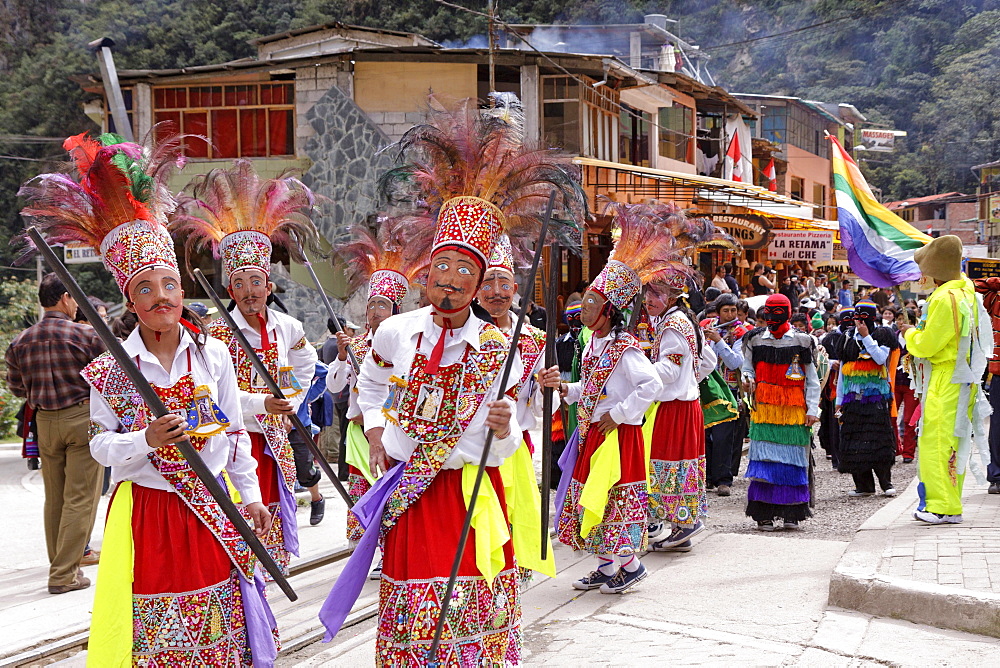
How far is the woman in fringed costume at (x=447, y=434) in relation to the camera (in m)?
4.21

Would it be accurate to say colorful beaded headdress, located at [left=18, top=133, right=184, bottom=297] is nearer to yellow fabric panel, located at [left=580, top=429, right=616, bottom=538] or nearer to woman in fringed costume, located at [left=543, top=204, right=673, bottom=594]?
woman in fringed costume, located at [left=543, top=204, right=673, bottom=594]

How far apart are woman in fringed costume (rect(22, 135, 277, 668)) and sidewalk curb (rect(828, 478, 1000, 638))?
3620 mm

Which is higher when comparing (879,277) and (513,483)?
(879,277)

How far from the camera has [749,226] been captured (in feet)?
91.9

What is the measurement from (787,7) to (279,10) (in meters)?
32.1

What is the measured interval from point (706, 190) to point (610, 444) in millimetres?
23277

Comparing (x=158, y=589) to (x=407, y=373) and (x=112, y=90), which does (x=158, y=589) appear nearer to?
(x=407, y=373)

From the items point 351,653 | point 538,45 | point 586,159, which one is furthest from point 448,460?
point 538,45

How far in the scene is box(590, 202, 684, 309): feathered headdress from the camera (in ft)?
23.4

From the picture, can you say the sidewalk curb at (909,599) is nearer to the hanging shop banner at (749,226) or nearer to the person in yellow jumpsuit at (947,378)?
the person in yellow jumpsuit at (947,378)

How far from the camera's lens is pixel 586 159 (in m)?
23.5

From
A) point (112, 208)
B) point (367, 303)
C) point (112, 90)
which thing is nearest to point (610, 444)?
point (367, 303)

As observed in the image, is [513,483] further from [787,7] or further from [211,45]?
[787,7]

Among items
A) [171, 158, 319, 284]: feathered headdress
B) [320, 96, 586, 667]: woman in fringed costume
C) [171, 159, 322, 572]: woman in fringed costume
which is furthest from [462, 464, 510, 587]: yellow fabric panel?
[171, 158, 319, 284]: feathered headdress
